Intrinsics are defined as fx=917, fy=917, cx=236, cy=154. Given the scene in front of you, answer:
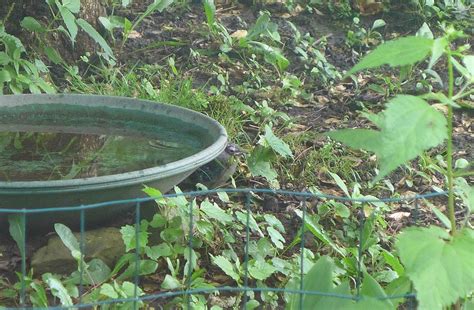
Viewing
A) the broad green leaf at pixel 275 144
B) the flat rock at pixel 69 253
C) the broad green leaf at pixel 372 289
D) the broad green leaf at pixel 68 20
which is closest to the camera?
the broad green leaf at pixel 372 289

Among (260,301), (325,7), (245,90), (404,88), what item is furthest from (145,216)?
(325,7)

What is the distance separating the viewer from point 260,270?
306cm

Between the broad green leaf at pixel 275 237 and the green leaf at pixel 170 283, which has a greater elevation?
the green leaf at pixel 170 283

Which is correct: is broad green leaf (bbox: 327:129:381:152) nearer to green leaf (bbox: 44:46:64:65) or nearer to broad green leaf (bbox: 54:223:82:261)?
broad green leaf (bbox: 54:223:82:261)

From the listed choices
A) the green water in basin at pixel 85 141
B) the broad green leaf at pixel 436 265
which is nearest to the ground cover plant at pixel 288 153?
the broad green leaf at pixel 436 265

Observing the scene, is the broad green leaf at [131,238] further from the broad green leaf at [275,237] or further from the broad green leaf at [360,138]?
the broad green leaf at [360,138]

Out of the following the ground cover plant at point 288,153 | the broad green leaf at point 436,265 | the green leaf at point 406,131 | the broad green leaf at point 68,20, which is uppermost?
the green leaf at point 406,131

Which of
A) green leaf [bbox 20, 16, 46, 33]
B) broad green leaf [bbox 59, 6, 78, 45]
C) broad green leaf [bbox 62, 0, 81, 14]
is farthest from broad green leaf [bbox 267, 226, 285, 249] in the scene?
green leaf [bbox 20, 16, 46, 33]

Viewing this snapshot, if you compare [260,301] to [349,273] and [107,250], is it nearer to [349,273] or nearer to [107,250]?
[349,273]

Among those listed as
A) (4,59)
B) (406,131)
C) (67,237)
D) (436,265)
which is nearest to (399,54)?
(406,131)

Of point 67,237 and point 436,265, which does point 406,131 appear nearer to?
point 436,265

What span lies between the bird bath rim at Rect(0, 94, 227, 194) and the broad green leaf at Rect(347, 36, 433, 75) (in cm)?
126

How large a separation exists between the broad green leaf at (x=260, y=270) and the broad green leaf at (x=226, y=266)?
0.18 ft

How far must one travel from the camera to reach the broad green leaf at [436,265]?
193cm
